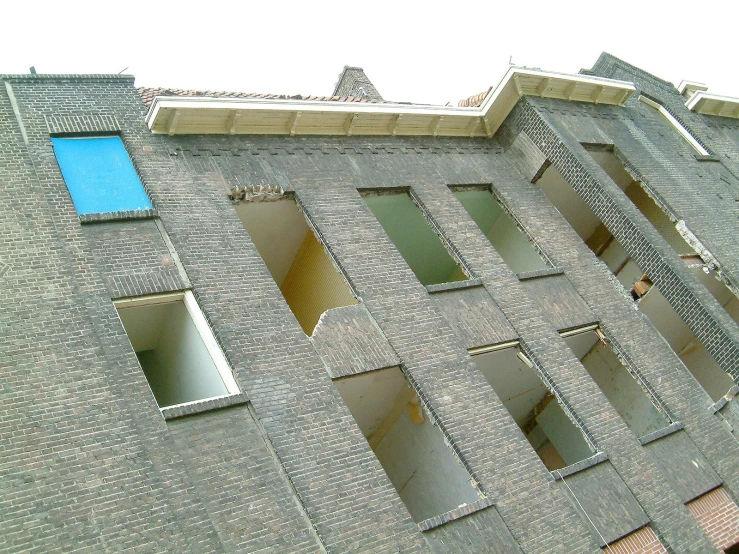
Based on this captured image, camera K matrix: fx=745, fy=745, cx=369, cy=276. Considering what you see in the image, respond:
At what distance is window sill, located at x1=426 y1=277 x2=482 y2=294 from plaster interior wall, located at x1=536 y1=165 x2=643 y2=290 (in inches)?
158

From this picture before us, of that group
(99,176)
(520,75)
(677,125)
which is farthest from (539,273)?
(677,125)

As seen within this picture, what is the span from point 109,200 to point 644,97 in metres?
14.1

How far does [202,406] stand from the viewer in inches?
348

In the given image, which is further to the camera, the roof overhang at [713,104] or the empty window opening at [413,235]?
the roof overhang at [713,104]

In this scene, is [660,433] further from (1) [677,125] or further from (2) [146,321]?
(1) [677,125]

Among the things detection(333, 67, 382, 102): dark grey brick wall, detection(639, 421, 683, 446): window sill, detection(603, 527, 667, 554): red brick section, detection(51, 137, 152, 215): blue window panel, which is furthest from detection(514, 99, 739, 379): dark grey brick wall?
detection(51, 137, 152, 215): blue window panel

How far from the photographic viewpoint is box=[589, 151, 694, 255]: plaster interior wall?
674 inches

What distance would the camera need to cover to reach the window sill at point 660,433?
11.8m

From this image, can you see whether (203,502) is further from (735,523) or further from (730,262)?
(730,262)

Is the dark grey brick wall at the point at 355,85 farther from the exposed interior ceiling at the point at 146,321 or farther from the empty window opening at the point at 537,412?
the exposed interior ceiling at the point at 146,321

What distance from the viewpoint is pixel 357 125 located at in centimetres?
1372

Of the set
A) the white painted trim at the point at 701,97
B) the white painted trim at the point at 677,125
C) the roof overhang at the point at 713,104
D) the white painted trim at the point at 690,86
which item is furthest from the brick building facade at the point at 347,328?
the white painted trim at the point at 690,86

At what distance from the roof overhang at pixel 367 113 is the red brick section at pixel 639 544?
808cm

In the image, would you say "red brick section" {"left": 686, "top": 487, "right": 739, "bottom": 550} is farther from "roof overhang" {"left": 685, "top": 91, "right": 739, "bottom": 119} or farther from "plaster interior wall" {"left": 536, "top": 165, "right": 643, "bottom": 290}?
"roof overhang" {"left": 685, "top": 91, "right": 739, "bottom": 119}
